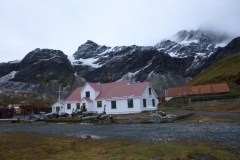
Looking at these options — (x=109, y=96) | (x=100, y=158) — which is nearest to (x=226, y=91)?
(x=109, y=96)

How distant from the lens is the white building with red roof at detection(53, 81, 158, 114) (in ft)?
121

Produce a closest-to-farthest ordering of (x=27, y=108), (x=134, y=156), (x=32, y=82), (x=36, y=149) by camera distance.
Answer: (x=134, y=156) < (x=36, y=149) < (x=27, y=108) < (x=32, y=82)

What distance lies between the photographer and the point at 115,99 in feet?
126

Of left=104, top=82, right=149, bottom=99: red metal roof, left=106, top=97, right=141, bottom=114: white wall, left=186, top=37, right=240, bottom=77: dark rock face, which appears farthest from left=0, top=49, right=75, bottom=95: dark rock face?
left=106, top=97, right=141, bottom=114: white wall

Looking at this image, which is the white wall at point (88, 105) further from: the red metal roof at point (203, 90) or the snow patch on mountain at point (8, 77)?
the snow patch on mountain at point (8, 77)

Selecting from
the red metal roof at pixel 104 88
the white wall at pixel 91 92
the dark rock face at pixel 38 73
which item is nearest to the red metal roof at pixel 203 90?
the red metal roof at pixel 104 88

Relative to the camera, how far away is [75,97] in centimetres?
4669

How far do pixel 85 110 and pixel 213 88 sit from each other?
38.0m

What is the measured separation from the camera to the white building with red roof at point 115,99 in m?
37.0

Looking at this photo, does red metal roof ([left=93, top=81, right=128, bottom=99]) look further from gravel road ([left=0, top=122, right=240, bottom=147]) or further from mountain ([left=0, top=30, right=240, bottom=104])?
mountain ([left=0, top=30, right=240, bottom=104])

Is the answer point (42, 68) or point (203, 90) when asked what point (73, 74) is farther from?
point (203, 90)

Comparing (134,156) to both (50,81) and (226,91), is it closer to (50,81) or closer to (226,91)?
(226,91)

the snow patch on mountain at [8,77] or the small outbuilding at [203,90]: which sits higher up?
the snow patch on mountain at [8,77]

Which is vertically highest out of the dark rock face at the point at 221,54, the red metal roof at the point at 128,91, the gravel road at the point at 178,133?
the dark rock face at the point at 221,54
